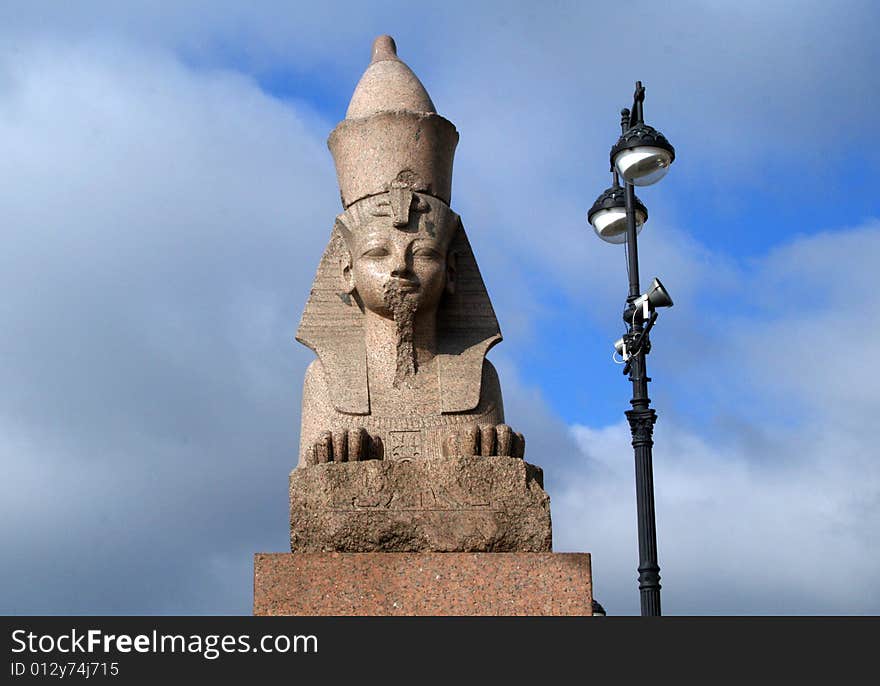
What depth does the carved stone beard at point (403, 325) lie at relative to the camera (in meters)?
7.56

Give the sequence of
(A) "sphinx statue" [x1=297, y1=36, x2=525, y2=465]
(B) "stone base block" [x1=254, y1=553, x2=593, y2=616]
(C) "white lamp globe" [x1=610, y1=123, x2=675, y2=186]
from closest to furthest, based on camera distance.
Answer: (B) "stone base block" [x1=254, y1=553, x2=593, y2=616]
(A) "sphinx statue" [x1=297, y1=36, x2=525, y2=465]
(C) "white lamp globe" [x1=610, y1=123, x2=675, y2=186]

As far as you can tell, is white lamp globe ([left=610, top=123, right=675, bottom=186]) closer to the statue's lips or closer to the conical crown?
the conical crown

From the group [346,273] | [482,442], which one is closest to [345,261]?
[346,273]

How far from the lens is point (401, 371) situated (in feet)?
25.0

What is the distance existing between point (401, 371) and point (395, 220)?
0.81 m

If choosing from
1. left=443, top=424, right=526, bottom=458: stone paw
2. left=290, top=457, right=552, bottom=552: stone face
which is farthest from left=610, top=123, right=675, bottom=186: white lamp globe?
left=290, top=457, right=552, bottom=552: stone face

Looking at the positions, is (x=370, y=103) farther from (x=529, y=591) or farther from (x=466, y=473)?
(x=529, y=591)

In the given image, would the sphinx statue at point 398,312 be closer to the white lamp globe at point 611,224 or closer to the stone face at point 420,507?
the stone face at point 420,507

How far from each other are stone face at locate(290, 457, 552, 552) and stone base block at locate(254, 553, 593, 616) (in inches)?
4.8

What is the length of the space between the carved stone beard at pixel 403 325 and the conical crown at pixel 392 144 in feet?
2.05

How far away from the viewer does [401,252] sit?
7574 millimetres

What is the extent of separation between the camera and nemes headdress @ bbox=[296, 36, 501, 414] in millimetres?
7711

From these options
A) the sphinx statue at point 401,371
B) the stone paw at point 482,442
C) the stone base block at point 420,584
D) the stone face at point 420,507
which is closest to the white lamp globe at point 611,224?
the sphinx statue at point 401,371
